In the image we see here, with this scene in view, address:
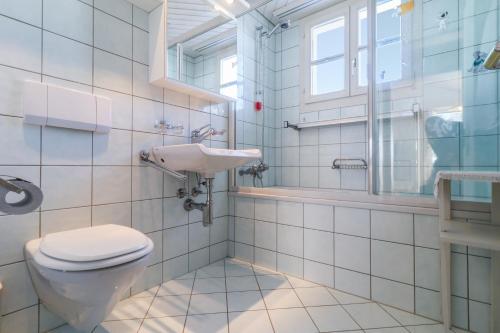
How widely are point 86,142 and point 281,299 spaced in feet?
4.35

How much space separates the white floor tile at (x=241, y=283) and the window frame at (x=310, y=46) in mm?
1724

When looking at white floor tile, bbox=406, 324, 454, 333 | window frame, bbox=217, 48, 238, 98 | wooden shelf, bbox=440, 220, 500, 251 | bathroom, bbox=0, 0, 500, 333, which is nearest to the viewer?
wooden shelf, bbox=440, 220, 500, 251

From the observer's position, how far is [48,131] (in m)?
1.12

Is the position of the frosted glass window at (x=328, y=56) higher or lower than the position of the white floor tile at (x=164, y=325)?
higher

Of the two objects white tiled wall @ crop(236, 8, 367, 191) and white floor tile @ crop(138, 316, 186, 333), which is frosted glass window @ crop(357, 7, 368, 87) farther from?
white floor tile @ crop(138, 316, 186, 333)

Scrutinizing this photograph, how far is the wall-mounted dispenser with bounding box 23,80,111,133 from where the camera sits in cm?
105

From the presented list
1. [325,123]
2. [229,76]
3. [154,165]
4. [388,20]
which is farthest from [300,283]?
[388,20]

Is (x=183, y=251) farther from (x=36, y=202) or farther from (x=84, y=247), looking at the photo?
(x=36, y=202)

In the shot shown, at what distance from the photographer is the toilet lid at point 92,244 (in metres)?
0.83

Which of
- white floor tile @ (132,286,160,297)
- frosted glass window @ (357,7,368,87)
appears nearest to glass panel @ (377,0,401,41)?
frosted glass window @ (357,7,368,87)

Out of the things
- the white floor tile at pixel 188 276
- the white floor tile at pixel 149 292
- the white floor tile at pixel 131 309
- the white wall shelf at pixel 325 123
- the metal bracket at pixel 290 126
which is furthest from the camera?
the metal bracket at pixel 290 126

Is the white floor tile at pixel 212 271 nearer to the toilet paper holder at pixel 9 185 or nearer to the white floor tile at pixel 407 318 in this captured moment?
the white floor tile at pixel 407 318

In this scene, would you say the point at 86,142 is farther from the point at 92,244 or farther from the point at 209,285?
the point at 209,285

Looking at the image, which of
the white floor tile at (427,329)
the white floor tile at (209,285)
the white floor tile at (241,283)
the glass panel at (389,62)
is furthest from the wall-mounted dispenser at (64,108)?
the white floor tile at (427,329)
